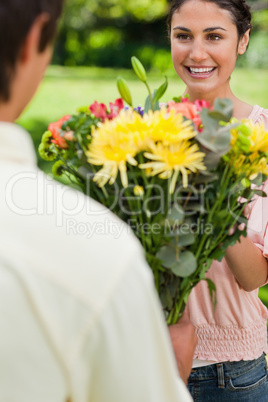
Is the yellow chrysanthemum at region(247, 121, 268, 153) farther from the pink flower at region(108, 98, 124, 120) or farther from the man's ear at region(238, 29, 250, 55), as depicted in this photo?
the man's ear at region(238, 29, 250, 55)

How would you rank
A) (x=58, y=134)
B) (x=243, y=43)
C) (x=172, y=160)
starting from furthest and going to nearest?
1. (x=243, y=43)
2. (x=58, y=134)
3. (x=172, y=160)

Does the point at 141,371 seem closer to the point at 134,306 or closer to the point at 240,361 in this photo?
the point at 134,306

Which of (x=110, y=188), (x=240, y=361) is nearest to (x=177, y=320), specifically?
(x=110, y=188)

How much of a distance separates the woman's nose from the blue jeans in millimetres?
1064

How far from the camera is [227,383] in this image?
6.68 ft

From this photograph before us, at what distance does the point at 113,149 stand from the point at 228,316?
0.98 metres

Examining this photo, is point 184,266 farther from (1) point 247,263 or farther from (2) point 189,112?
(1) point 247,263

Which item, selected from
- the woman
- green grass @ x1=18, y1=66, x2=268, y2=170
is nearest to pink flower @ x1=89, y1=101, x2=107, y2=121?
the woman

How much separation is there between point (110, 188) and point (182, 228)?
19 cm

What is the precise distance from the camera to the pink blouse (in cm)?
204

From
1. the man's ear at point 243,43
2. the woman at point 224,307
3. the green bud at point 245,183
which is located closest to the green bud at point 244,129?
the green bud at point 245,183

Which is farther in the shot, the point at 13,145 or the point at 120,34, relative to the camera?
Answer: the point at 120,34

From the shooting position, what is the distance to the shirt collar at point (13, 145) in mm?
865

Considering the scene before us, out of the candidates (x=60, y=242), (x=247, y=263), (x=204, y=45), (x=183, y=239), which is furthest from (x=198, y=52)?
(x=60, y=242)
